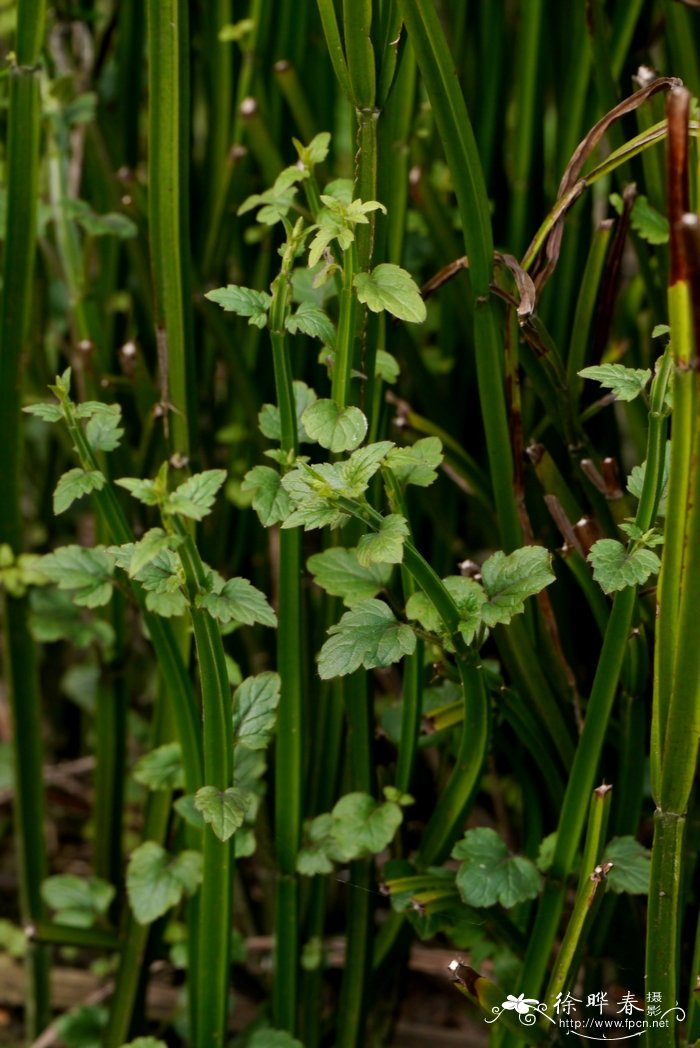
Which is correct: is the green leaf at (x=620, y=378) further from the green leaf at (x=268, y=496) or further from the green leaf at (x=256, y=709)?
the green leaf at (x=256, y=709)

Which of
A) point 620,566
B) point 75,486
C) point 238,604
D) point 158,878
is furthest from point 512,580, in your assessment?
point 158,878

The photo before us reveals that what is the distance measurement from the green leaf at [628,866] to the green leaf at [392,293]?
405mm

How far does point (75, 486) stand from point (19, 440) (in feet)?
0.99

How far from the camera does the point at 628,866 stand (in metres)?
0.75

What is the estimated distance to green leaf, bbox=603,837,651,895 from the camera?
0.73 metres

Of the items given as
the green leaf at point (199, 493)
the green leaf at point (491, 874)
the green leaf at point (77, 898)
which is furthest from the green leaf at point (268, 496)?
the green leaf at point (77, 898)

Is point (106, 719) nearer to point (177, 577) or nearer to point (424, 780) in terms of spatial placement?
point (424, 780)

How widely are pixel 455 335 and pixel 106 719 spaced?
53cm

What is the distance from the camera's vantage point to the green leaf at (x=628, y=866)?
2.40 feet

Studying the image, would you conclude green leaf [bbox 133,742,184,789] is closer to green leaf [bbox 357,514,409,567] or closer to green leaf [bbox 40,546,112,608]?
green leaf [bbox 40,546,112,608]

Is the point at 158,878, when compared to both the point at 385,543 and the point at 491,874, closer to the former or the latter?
the point at 491,874

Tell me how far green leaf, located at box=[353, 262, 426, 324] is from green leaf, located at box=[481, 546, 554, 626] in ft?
0.57

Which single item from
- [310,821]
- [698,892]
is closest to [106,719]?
[310,821]

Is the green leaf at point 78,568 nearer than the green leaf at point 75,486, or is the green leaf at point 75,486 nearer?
the green leaf at point 75,486
